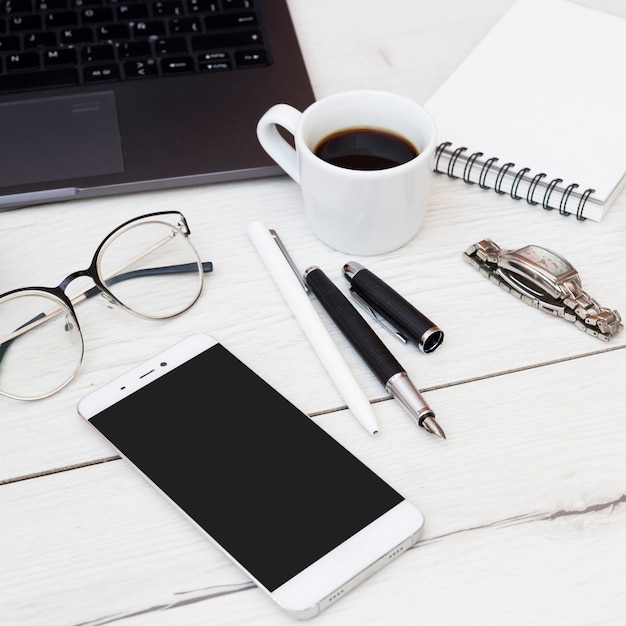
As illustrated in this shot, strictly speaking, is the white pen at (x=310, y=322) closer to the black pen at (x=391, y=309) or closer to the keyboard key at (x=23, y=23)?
the black pen at (x=391, y=309)

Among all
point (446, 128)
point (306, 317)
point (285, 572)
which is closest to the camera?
point (285, 572)

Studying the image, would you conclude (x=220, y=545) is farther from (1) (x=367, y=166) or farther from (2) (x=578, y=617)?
(1) (x=367, y=166)

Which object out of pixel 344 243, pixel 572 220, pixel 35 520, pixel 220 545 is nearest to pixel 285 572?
pixel 220 545

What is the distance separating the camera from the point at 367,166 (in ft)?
2.04

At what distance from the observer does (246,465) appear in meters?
0.50

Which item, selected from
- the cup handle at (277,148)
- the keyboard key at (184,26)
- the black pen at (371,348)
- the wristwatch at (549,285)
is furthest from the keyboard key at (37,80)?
the wristwatch at (549,285)

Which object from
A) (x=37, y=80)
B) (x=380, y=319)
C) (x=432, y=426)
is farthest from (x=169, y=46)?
(x=432, y=426)

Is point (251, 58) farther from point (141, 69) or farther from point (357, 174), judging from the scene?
point (357, 174)

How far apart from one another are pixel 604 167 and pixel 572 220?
5cm

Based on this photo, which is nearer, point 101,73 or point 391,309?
point 391,309

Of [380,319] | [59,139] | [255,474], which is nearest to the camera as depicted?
[255,474]

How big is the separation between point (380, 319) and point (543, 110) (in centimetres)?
29

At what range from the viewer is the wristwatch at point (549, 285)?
582mm

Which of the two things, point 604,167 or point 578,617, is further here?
point 604,167
